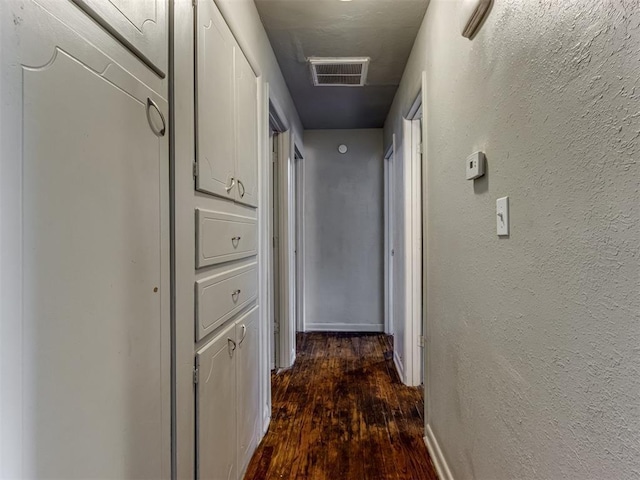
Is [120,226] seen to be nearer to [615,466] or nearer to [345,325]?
[615,466]

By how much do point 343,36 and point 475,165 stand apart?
1.38m

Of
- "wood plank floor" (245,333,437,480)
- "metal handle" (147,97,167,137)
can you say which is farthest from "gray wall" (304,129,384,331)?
"metal handle" (147,97,167,137)

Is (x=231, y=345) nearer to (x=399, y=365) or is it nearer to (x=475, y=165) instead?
(x=475, y=165)

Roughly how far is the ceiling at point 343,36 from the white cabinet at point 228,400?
1.57 m

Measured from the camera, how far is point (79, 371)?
2.11 feet

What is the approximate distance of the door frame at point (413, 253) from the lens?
255 centimetres

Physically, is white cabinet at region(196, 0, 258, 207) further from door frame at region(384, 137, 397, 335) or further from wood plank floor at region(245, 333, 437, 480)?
door frame at region(384, 137, 397, 335)

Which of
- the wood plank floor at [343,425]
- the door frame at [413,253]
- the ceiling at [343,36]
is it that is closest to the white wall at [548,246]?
the wood plank floor at [343,425]

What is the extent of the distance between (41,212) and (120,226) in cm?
19

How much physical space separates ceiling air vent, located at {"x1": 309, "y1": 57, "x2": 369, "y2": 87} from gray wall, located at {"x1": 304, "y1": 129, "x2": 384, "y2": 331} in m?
1.28

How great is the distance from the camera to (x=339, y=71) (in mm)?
2523

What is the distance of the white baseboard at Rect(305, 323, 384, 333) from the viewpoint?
4035 mm

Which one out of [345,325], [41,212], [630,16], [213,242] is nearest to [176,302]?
[213,242]

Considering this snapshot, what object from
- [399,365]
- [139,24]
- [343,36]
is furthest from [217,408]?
[343,36]
